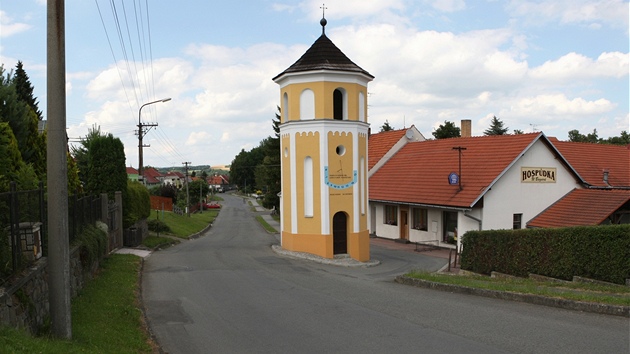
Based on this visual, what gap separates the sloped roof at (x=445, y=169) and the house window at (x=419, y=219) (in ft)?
3.17

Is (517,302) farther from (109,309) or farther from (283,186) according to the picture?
(283,186)

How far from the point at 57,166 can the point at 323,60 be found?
18246mm

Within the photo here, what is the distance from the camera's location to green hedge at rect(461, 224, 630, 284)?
14.9 meters

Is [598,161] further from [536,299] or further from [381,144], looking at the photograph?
[536,299]

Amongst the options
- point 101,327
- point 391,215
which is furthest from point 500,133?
point 101,327

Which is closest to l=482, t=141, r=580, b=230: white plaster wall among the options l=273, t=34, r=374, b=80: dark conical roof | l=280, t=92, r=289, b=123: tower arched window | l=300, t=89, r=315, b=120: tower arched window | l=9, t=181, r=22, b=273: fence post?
l=273, t=34, r=374, b=80: dark conical roof

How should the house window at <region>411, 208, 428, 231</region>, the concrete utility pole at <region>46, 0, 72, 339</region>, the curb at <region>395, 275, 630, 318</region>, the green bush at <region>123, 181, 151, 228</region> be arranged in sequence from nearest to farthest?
the concrete utility pole at <region>46, 0, 72, 339</region> → the curb at <region>395, 275, 630, 318</region> → the green bush at <region>123, 181, 151, 228</region> → the house window at <region>411, 208, 428, 231</region>

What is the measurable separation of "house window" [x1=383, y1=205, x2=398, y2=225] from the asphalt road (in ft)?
55.3

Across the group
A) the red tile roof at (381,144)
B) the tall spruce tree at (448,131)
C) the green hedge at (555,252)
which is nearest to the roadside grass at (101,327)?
the green hedge at (555,252)

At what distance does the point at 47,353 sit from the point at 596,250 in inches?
547

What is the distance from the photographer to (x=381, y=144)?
139 ft

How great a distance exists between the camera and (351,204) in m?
25.2

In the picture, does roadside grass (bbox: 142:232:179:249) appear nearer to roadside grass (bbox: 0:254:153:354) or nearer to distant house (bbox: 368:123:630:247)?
roadside grass (bbox: 0:254:153:354)

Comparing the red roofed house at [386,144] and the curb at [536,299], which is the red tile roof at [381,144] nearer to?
the red roofed house at [386,144]
